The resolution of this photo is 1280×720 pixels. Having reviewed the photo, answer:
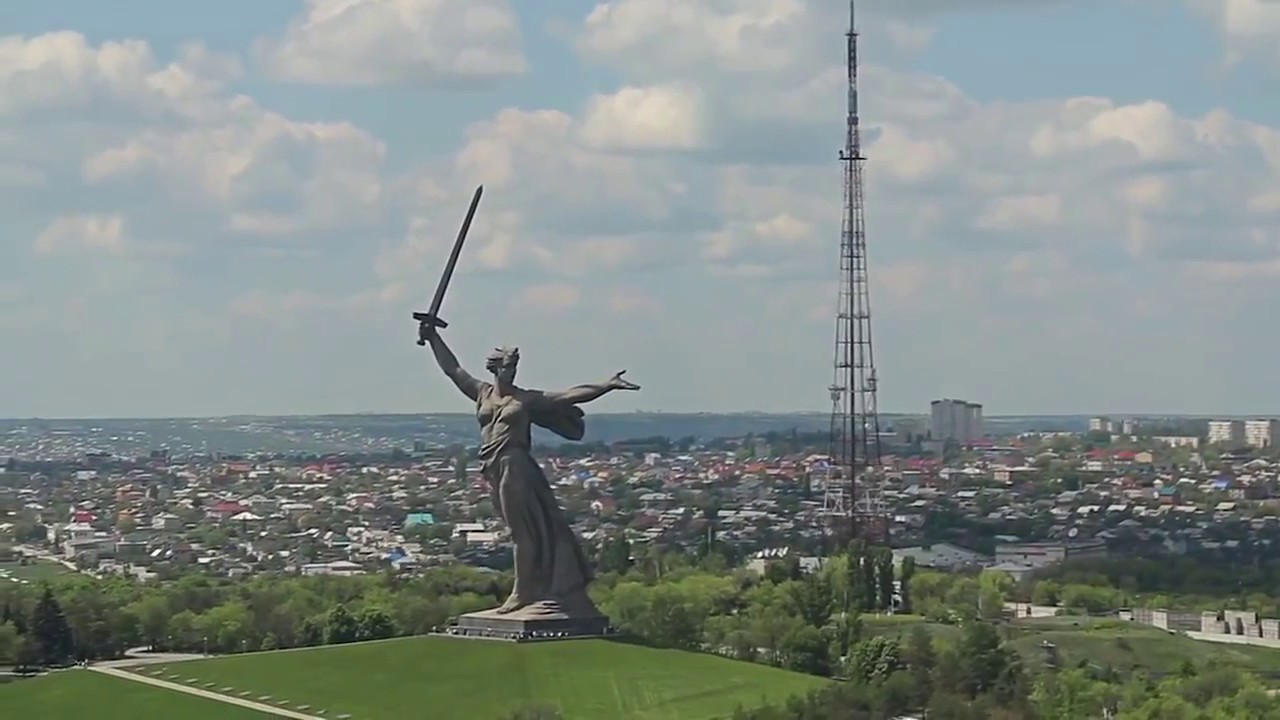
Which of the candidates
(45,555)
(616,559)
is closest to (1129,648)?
(616,559)

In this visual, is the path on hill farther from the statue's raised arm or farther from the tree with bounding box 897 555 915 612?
the tree with bounding box 897 555 915 612

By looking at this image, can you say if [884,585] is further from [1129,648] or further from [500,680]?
[500,680]

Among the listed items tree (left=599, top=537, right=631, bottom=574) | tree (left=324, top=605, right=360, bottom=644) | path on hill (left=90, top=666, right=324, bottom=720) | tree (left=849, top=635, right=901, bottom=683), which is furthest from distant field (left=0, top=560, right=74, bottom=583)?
tree (left=849, top=635, right=901, bottom=683)

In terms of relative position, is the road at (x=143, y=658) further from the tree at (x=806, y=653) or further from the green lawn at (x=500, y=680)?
the tree at (x=806, y=653)

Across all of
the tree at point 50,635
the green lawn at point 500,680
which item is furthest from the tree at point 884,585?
the green lawn at point 500,680

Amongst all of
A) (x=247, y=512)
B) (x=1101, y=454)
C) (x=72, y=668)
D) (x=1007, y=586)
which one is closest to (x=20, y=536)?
(x=247, y=512)
